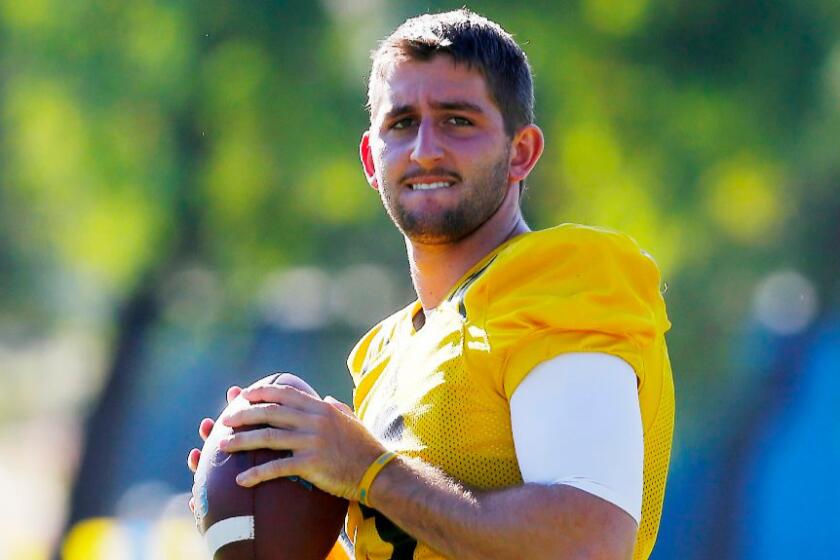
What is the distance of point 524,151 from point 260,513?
863mm

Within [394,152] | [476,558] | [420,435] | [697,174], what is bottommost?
[476,558]

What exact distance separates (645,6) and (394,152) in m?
6.93

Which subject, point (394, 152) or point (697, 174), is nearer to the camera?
point (394, 152)

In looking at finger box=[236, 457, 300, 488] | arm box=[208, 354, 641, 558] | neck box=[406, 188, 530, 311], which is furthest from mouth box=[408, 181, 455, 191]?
finger box=[236, 457, 300, 488]

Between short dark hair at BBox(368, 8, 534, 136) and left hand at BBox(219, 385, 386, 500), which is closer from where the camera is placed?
left hand at BBox(219, 385, 386, 500)

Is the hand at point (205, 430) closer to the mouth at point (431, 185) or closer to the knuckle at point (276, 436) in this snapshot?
the knuckle at point (276, 436)

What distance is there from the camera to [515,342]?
2.03 m

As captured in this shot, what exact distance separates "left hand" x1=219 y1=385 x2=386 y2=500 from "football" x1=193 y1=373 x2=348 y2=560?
3 cm

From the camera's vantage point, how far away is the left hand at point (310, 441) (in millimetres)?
2090

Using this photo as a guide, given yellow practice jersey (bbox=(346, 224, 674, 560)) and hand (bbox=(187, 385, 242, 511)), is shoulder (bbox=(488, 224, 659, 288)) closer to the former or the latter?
yellow practice jersey (bbox=(346, 224, 674, 560))

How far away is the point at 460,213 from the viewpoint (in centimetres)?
239

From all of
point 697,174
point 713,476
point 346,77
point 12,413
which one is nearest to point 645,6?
point 697,174

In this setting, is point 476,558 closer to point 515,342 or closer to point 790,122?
point 515,342

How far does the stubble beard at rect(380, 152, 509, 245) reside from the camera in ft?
7.82
